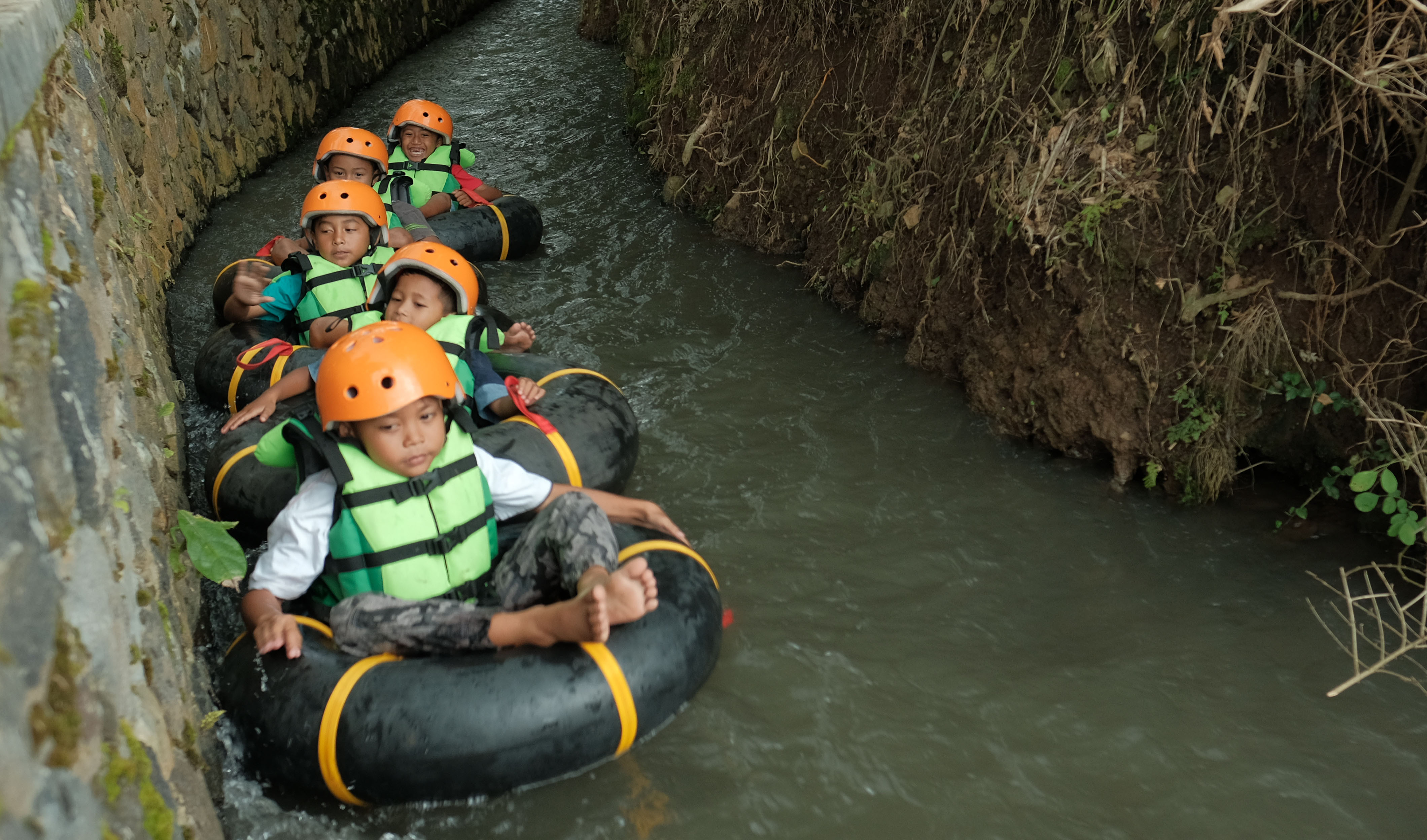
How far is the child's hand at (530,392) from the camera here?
14.1 feet

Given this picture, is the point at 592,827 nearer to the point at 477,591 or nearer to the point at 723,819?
the point at 723,819

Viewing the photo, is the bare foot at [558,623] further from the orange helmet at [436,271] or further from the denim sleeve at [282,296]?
the denim sleeve at [282,296]

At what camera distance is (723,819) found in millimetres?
2986

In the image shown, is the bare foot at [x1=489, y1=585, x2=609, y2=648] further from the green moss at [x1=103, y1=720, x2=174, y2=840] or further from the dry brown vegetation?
the dry brown vegetation

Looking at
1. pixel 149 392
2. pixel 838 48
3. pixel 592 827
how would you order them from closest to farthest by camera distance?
pixel 592 827 → pixel 149 392 → pixel 838 48

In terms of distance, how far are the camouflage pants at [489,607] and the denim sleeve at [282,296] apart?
268 centimetres

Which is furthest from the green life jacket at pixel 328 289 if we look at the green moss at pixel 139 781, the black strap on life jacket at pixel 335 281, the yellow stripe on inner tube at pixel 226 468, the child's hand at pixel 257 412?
the green moss at pixel 139 781

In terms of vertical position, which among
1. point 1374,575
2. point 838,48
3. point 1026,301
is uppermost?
point 838,48

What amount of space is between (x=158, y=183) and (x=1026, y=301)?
5343 mm

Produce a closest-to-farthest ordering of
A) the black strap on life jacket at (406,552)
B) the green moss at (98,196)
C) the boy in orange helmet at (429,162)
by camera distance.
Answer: the black strap on life jacket at (406,552), the green moss at (98,196), the boy in orange helmet at (429,162)

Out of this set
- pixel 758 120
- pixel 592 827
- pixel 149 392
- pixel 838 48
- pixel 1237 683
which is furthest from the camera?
pixel 758 120

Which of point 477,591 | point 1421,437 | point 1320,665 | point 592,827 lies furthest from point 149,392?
point 1421,437

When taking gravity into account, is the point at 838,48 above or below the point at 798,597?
above

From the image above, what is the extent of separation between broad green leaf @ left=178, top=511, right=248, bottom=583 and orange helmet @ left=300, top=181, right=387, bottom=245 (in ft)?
8.46
